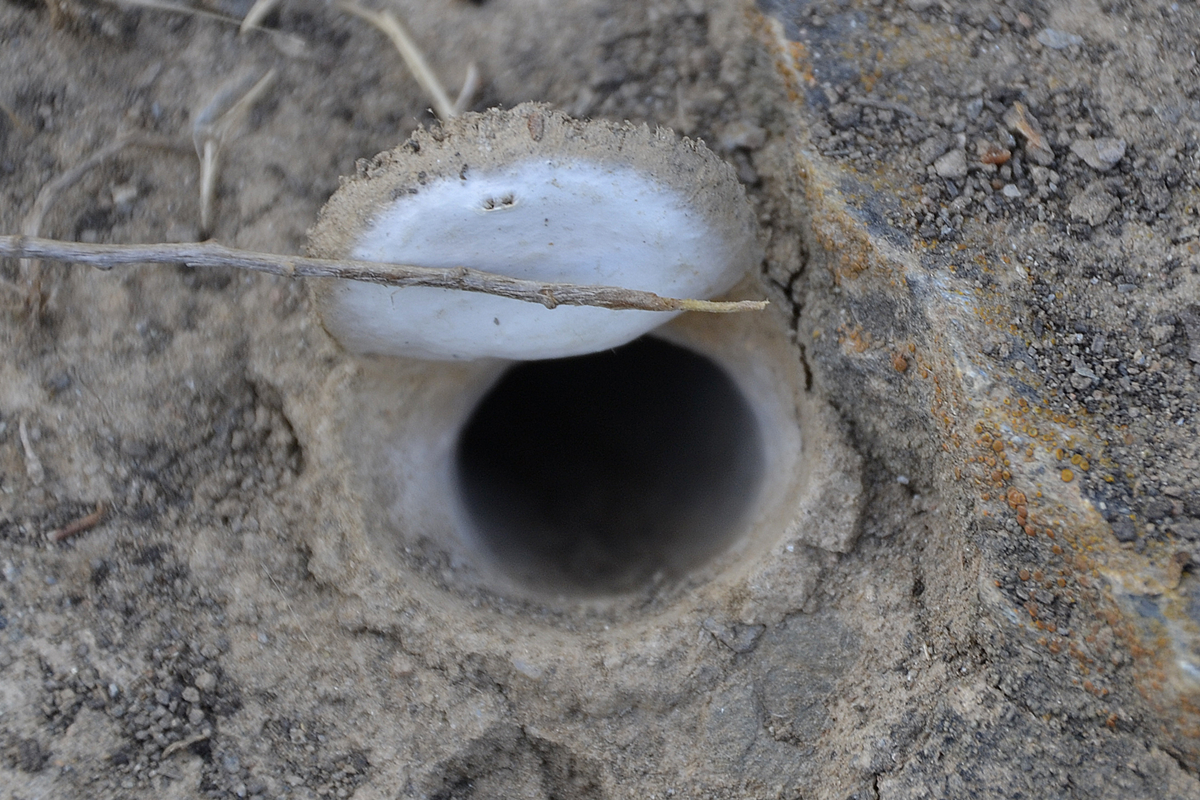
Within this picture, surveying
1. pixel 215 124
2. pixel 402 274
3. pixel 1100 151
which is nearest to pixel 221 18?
pixel 215 124

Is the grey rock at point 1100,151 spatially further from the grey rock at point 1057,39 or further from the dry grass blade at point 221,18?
the dry grass blade at point 221,18

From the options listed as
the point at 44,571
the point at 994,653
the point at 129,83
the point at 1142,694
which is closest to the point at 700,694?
the point at 994,653

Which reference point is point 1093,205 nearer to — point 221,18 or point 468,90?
point 468,90

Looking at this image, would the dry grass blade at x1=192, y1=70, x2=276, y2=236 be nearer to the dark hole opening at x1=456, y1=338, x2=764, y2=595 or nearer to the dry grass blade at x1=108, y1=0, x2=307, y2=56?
the dry grass blade at x1=108, y1=0, x2=307, y2=56

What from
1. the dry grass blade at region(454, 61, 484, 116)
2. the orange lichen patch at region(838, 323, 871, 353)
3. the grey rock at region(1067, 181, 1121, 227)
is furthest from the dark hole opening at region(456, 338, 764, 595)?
the grey rock at region(1067, 181, 1121, 227)

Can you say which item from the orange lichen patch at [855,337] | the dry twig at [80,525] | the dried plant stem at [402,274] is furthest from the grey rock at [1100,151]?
the dry twig at [80,525]
